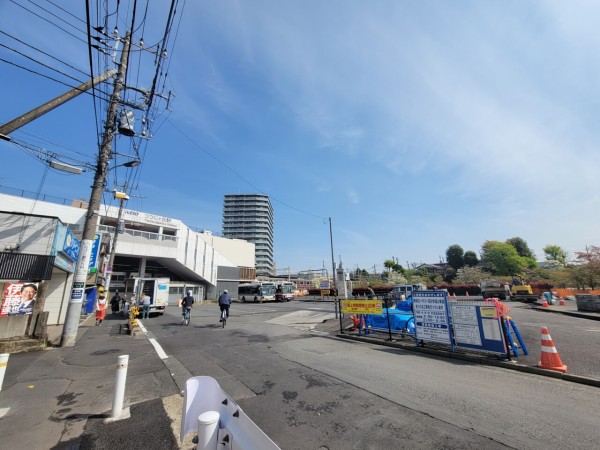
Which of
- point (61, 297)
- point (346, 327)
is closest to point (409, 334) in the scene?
point (346, 327)

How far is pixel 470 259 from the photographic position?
275ft

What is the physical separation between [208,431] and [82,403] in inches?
169

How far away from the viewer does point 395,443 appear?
3.53m

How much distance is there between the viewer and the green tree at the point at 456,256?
280 ft

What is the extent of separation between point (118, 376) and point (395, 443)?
416cm

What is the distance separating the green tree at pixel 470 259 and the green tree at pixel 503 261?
3434mm

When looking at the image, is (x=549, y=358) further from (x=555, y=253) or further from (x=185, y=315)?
(x=555, y=253)

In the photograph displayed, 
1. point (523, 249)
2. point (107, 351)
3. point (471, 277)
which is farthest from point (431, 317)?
point (523, 249)

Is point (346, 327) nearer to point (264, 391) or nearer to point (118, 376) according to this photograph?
point (264, 391)

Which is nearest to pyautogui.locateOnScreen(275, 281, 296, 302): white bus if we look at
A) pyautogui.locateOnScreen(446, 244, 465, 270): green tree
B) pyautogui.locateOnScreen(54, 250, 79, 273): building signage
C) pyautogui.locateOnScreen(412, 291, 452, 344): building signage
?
pyautogui.locateOnScreen(54, 250, 79, 273): building signage

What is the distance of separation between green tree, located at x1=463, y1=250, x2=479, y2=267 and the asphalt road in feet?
286

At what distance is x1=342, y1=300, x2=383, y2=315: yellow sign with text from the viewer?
10.8 metres

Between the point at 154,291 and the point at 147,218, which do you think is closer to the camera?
the point at 154,291

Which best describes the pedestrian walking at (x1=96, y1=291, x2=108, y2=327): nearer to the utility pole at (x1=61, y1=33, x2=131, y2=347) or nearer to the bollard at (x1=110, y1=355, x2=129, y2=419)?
the utility pole at (x1=61, y1=33, x2=131, y2=347)
